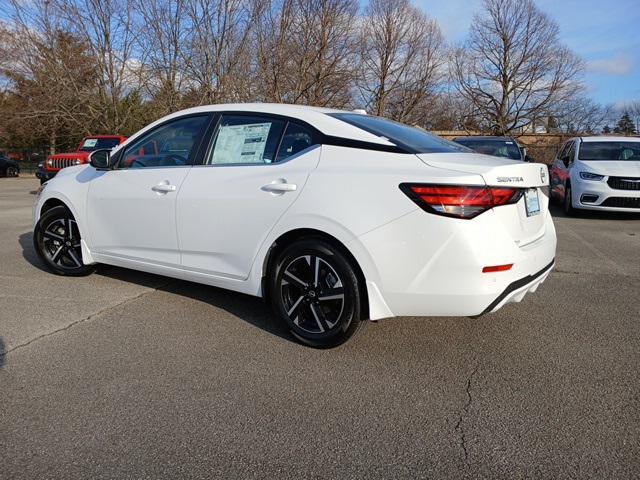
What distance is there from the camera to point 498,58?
147 feet

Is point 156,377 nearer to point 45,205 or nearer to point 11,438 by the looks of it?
point 11,438

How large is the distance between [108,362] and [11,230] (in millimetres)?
6134

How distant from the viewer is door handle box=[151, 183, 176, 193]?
3.98 metres

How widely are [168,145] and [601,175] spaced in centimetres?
829

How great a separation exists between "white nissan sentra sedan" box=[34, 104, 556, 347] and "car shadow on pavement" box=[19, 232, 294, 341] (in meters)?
0.34

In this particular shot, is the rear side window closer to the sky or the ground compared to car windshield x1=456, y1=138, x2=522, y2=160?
closer to the sky

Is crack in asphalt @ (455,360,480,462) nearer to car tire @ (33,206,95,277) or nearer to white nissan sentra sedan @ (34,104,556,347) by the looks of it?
white nissan sentra sedan @ (34,104,556,347)

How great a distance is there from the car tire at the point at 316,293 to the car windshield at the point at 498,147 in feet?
30.0

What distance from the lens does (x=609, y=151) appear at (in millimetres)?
10453

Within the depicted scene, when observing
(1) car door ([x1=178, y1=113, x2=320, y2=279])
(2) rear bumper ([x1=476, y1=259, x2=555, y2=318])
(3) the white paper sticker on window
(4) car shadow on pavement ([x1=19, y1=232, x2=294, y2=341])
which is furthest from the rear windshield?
(4) car shadow on pavement ([x1=19, y1=232, x2=294, y2=341])

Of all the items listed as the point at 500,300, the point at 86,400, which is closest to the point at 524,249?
the point at 500,300

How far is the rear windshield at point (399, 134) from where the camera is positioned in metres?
3.32

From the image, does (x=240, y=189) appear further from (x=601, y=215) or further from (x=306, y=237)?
(x=601, y=215)

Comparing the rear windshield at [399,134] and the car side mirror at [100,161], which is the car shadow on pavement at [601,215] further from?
the car side mirror at [100,161]
